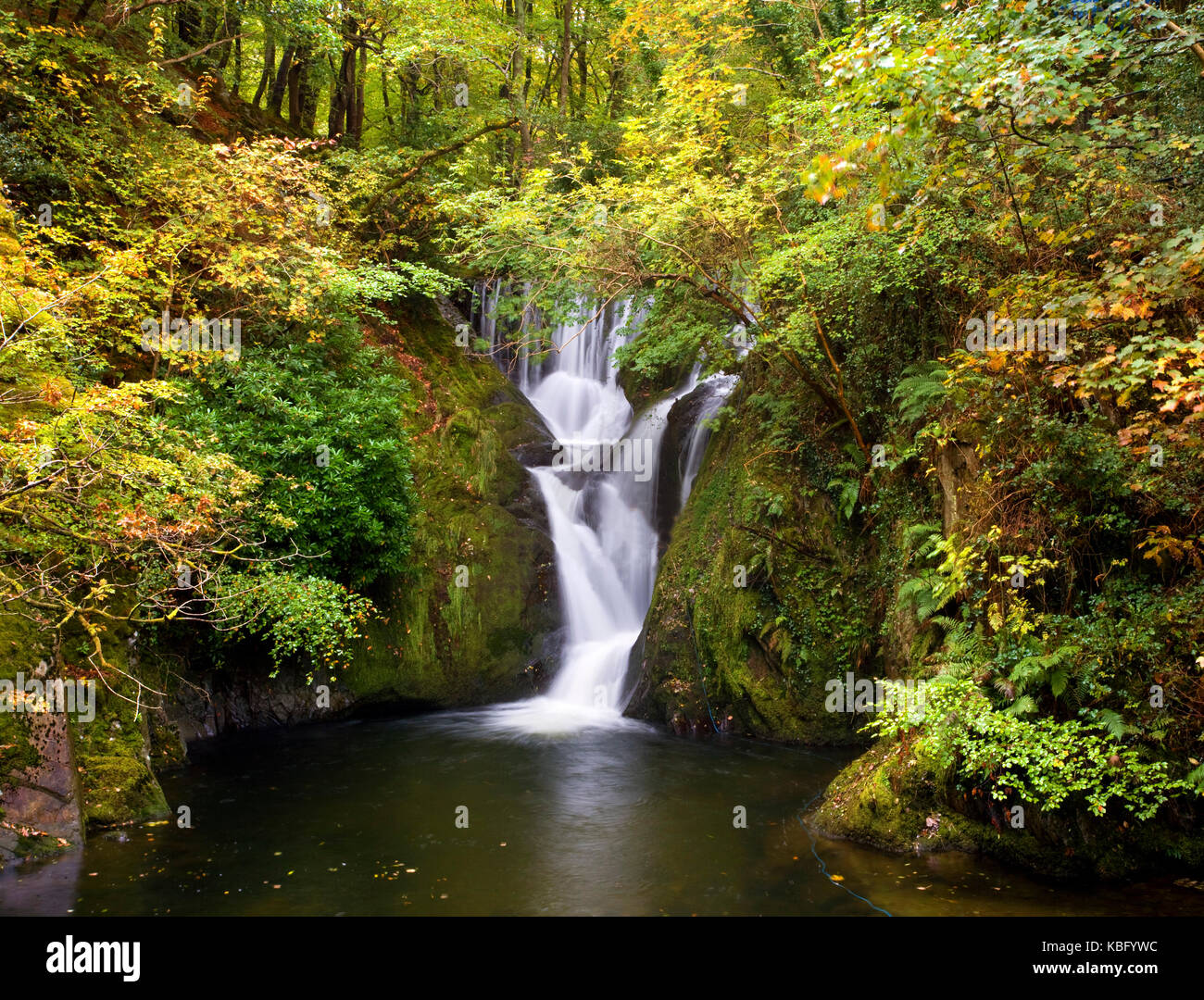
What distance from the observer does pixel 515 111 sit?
15.5 m

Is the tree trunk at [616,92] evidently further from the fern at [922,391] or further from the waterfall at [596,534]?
the fern at [922,391]

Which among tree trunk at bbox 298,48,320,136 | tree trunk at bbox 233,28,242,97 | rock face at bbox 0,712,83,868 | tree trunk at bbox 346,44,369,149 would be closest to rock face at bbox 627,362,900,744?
rock face at bbox 0,712,83,868

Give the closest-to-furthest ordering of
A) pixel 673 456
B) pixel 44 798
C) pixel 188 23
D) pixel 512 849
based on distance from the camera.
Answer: pixel 44 798, pixel 512 849, pixel 673 456, pixel 188 23

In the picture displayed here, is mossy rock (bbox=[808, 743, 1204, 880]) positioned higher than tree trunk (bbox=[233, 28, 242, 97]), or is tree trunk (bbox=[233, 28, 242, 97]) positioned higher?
tree trunk (bbox=[233, 28, 242, 97])

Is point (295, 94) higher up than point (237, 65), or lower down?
lower down

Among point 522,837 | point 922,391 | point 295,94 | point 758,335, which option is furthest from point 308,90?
point 522,837

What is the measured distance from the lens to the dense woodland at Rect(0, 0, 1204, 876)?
585cm

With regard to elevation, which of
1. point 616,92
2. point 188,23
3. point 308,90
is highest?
point 616,92

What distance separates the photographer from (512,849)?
7.31m

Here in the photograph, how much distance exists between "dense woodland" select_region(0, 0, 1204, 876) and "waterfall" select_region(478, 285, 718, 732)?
1.44m

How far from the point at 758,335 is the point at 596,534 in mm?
5375

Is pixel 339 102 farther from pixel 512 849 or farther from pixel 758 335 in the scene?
pixel 512 849

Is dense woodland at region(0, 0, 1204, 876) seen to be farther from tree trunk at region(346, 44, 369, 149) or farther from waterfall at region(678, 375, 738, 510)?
A: tree trunk at region(346, 44, 369, 149)
